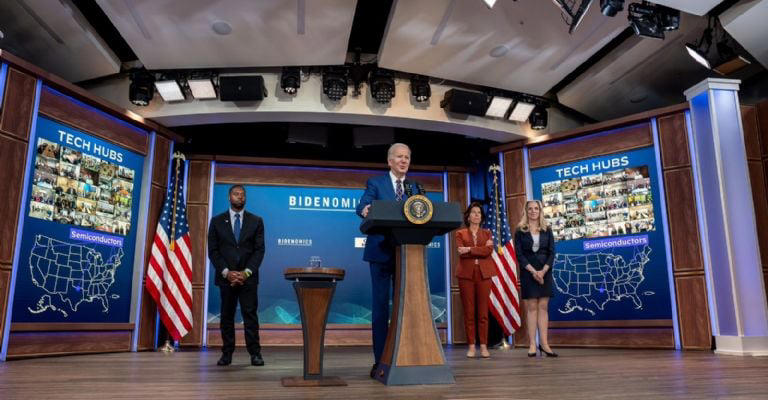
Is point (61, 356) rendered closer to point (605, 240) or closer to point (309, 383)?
point (309, 383)

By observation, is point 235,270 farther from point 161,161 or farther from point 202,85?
point 161,161

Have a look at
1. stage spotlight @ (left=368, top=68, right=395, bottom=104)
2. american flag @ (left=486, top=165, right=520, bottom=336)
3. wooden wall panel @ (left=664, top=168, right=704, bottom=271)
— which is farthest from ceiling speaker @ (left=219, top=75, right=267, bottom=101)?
wooden wall panel @ (left=664, top=168, right=704, bottom=271)

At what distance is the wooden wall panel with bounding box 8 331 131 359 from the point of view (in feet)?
15.9

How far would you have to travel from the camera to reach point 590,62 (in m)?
6.64

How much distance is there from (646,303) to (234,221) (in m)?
4.81

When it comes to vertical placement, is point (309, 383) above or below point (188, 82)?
below

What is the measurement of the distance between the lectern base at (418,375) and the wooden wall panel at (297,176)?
17.4ft

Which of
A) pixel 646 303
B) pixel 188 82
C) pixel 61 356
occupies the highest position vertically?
pixel 188 82

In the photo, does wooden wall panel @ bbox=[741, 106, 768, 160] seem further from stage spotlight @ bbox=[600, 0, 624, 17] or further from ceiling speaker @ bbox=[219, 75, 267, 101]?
ceiling speaker @ bbox=[219, 75, 267, 101]

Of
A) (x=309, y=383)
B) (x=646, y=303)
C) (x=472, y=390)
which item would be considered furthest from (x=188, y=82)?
(x=646, y=303)

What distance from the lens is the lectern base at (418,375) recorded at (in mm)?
2541

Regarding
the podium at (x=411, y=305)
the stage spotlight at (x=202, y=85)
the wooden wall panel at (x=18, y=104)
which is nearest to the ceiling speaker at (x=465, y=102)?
the stage spotlight at (x=202, y=85)

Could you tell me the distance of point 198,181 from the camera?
24.2 ft

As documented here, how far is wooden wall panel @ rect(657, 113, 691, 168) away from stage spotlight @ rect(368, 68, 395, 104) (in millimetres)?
3231
